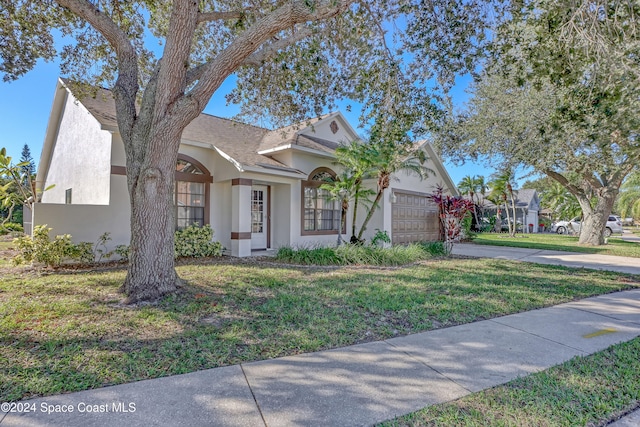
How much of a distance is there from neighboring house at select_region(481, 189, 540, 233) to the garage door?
20376 mm

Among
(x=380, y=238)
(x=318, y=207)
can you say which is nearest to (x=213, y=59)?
(x=318, y=207)

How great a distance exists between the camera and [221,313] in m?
4.97

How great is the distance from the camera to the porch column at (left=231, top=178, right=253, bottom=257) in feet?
34.2

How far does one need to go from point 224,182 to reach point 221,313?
697 cm

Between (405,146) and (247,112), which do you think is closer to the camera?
(405,146)

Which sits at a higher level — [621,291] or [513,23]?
[513,23]

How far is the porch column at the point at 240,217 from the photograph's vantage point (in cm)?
1044

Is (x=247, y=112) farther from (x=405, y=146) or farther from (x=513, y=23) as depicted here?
(x=513, y=23)

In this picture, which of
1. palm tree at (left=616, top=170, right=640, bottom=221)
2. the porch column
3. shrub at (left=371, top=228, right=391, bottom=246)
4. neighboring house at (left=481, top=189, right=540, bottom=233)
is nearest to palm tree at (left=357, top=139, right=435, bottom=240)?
shrub at (left=371, top=228, right=391, bottom=246)

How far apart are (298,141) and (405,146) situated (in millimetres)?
5189

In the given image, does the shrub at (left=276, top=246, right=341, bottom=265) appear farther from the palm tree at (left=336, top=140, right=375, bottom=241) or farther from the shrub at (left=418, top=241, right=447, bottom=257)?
the shrub at (left=418, top=241, right=447, bottom=257)

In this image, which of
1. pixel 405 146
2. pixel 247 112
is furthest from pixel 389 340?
pixel 247 112

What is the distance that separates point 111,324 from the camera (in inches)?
173

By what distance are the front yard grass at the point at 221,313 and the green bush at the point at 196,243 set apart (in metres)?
1.32
